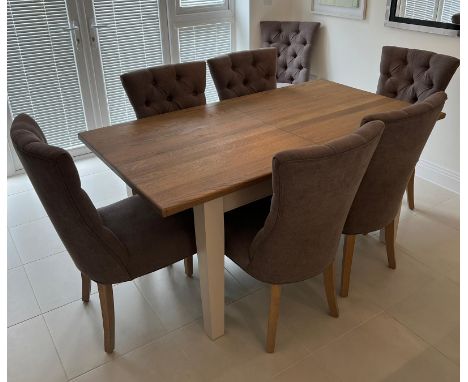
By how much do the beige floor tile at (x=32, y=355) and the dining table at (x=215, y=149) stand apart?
660mm

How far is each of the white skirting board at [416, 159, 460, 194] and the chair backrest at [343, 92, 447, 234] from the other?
3.97 ft

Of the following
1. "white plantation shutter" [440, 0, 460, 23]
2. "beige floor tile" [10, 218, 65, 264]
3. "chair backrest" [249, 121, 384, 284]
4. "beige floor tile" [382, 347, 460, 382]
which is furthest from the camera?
"white plantation shutter" [440, 0, 460, 23]

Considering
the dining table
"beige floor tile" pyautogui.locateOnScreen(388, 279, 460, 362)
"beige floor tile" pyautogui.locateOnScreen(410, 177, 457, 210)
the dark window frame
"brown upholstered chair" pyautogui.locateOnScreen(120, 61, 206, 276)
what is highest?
the dark window frame

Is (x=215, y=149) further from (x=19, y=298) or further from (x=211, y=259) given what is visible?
(x=19, y=298)

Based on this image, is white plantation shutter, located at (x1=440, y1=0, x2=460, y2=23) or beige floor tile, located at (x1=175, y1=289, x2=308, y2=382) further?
white plantation shutter, located at (x1=440, y1=0, x2=460, y2=23)

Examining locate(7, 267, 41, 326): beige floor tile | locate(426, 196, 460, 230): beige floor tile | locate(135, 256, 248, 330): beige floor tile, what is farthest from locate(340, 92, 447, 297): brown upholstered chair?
locate(7, 267, 41, 326): beige floor tile

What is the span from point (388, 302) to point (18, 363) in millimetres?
1685

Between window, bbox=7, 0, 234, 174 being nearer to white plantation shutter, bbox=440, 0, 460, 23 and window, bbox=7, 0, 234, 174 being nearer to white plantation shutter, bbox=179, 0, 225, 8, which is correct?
white plantation shutter, bbox=179, 0, 225, 8

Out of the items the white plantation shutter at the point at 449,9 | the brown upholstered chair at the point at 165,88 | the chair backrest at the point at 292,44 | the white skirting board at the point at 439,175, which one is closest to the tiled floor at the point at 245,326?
the brown upholstered chair at the point at 165,88

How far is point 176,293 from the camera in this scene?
2203 mm

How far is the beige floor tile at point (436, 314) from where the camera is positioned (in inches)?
75.0

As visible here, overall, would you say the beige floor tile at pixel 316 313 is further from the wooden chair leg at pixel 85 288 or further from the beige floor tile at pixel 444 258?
the wooden chair leg at pixel 85 288

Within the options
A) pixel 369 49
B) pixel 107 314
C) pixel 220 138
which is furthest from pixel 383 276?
pixel 369 49

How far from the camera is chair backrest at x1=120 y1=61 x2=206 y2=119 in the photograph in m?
2.30
